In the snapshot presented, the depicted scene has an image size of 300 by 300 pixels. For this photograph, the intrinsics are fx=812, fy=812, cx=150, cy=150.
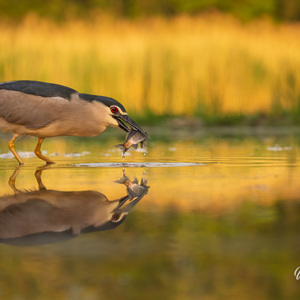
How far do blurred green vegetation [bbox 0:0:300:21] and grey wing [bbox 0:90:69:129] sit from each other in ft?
68.6

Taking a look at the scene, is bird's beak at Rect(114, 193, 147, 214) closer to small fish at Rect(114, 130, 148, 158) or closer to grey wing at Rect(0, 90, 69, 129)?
small fish at Rect(114, 130, 148, 158)

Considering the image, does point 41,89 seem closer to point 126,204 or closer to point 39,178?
point 39,178

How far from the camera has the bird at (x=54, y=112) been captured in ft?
21.0

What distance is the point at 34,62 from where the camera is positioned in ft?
44.9

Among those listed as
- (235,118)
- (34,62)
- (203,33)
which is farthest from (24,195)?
(203,33)

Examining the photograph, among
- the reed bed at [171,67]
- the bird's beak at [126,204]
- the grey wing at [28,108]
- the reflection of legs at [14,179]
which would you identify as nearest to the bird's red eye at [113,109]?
the grey wing at [28,108]

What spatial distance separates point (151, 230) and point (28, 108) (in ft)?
12.0

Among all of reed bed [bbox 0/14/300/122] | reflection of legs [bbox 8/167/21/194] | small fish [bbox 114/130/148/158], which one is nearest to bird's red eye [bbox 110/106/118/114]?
small fish [bbox 114/130/148/158]

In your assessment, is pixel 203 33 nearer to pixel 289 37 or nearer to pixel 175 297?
pixel 289 37

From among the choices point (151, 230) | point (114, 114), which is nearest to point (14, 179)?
point (114, 114)

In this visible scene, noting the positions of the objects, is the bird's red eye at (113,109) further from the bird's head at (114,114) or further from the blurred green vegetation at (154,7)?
the blurred green vegetation at (154,7)

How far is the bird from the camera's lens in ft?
21.0

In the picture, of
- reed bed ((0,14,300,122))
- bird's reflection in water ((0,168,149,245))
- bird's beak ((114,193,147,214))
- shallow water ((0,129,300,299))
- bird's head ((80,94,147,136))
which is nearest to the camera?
shallow water ((0,129,300,299))

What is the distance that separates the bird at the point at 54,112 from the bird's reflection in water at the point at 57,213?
68.9 inches
